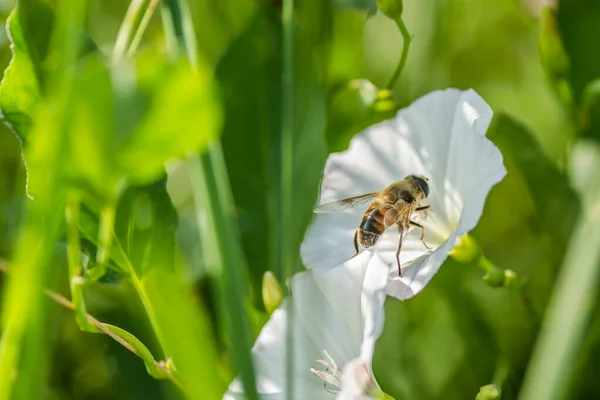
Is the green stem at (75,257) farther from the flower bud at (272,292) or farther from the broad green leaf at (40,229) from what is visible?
the flower bud at (272,292)

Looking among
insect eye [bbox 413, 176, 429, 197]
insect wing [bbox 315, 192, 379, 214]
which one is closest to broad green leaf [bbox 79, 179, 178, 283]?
insect wing [bbox 315, 192, 379, 214]

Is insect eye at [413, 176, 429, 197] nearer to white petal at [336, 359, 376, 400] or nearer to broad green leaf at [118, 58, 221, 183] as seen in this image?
white petal at [336, 359, 376, 400]

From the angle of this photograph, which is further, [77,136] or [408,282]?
[408,282]

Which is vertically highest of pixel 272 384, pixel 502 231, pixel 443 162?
pixel 443 162

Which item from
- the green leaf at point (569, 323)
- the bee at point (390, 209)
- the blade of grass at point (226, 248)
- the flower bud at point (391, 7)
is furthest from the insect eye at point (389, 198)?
the green leaf at point (569, 323)

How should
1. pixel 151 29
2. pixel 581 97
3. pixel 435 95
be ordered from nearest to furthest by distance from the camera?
pixel 435 95
pixel 581 97
pixel 151 29

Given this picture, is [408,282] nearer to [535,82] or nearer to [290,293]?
[290,293]

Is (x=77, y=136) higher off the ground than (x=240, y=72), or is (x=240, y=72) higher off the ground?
Result: (x=77, y=136)

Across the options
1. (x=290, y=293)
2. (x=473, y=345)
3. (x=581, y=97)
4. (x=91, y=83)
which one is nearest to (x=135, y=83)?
(x=91, y=83)
